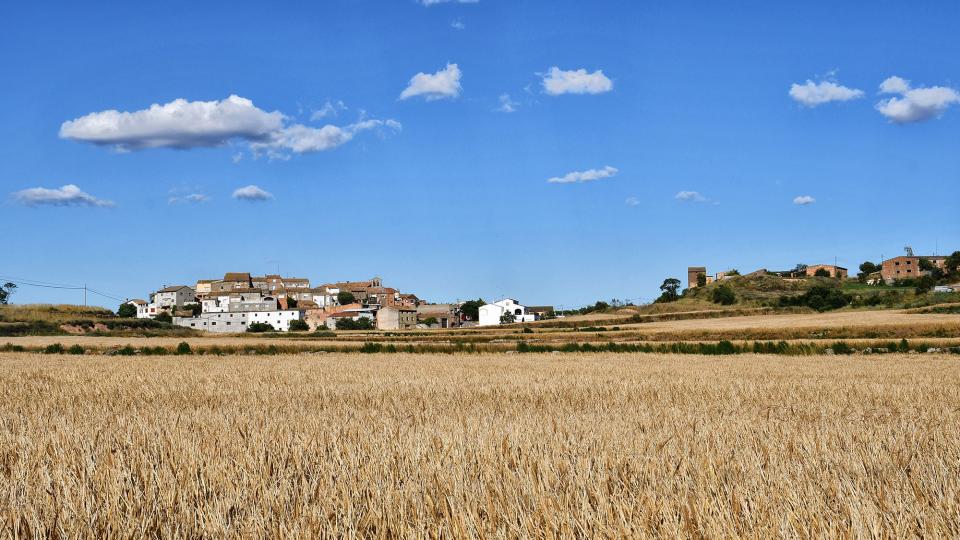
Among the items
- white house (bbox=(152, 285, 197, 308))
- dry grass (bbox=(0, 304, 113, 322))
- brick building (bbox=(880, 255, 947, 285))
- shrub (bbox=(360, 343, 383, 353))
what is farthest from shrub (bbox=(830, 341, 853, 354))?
white house (bbox=(152, 285, 197, 308))

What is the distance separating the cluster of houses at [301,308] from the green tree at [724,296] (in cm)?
4328

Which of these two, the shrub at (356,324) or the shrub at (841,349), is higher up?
the shrub at (356,324)

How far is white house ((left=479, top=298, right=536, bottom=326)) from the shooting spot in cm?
15712

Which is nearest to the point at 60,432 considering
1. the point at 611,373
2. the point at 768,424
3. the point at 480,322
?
the point at 768,424

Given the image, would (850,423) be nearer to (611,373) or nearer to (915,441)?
(915,441)

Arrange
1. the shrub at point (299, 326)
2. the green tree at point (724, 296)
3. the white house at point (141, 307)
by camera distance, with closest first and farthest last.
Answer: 1. the green tree at point (724, 296)
2. the shrub at point (299, 326)
3. the white house at point (141, 307)

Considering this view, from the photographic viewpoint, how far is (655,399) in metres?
14.5

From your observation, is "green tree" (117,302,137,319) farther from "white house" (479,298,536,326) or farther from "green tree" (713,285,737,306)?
"green tree" (713,285,737,306)

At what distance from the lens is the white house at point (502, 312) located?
15712cm

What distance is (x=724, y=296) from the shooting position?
120688mm

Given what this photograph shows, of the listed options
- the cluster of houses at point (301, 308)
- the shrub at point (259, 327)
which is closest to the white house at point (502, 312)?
the cluster of houses at point (301, 308)

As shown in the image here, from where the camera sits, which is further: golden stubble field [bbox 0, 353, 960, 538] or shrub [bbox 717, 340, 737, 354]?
shrub [bbox 717, 340, 737, 354]

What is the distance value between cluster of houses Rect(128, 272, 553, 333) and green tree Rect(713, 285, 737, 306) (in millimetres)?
43283

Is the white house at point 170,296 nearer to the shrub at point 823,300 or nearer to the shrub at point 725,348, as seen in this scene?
the shrub at point 823,300
